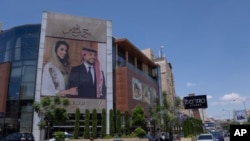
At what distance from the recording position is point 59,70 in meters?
45.6

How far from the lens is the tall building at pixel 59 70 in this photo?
43469mm

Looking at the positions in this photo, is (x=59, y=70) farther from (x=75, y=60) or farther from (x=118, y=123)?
(x=118, y=123)

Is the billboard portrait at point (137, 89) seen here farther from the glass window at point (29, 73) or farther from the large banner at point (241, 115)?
the large banner at point (241, 115)

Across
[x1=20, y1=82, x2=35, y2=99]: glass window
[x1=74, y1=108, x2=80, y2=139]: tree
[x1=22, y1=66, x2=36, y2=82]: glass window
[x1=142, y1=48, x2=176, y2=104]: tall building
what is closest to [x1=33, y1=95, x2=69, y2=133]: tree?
[x1=74, y1=108, x2=80, y2=139]: tree

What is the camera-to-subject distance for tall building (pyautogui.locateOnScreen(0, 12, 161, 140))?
4347cm

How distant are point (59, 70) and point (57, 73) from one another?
61 cm

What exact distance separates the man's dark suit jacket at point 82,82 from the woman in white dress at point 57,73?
2.52ft

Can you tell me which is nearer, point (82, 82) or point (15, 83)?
point (15, 83)

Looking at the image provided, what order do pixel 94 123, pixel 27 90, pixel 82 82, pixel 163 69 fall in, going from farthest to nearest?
pixel 163 69 → pixel 82 82 → pixel 27 90 → pixel 94 123

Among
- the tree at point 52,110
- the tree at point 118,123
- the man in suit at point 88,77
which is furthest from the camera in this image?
the man in suit at point 88,77

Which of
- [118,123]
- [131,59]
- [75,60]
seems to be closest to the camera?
[118,123]

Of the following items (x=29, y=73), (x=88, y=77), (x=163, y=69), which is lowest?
(x=88, y=77)

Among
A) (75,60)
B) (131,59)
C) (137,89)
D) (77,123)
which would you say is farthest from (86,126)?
(131,59)

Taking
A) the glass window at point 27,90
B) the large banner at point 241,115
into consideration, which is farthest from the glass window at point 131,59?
the large banner at point 241,115
